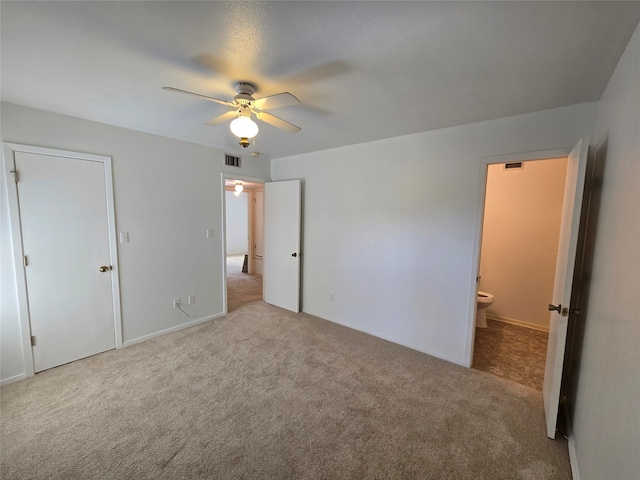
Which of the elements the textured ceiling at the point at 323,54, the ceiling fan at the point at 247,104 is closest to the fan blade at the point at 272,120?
the ceiling fan at the point at 247,104

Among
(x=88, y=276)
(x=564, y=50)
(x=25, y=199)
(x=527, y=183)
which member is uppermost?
(x=564, y=50)

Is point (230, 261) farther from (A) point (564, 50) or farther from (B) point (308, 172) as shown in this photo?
(A) point (564, 50)

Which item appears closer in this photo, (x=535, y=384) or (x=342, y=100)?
(x=342, y=100)

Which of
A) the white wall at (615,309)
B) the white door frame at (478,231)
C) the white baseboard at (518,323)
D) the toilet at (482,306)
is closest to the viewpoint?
the white wall at (615,309)

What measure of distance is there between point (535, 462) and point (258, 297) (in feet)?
13.1

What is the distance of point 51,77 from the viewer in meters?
1.77

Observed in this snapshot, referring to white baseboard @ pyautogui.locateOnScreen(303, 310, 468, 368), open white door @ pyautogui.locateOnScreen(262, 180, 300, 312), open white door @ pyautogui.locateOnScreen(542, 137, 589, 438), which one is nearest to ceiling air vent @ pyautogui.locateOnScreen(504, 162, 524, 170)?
open white door @ pyautogui.locateOnScreen(542, 137, 589, 438)

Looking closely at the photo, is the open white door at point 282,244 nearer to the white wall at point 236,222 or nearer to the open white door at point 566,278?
the open white door at point 566,278

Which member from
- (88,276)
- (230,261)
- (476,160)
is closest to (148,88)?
(88,276)

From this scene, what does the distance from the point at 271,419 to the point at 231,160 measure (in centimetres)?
325

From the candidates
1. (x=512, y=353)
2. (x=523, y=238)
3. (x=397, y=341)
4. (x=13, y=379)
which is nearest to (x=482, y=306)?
(x=512, y=353)

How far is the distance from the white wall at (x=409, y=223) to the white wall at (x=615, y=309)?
0.76m

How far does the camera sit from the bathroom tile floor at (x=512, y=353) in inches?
99.2

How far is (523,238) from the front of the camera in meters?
3.65
